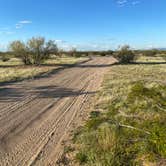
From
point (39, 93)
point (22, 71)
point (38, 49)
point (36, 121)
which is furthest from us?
point (38, 49)

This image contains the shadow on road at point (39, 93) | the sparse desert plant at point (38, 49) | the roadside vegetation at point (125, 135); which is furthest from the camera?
the sparse desert plant at point (38, 49)

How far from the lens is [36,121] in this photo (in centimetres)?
824

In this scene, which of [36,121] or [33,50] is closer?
[36,121]

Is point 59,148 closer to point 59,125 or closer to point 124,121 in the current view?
point 59,125

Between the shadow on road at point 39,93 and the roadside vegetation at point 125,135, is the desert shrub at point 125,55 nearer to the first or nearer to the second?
the shadow on road at point 39,93

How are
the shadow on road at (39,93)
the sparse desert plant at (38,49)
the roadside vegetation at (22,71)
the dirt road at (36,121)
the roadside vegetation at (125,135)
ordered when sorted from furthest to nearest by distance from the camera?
the sparse desert plant at (38,49) → the roadside vegetation at (22,71) → the shadow on road at (39,93) → the dirt road at (36,121) → the roadside vegetation at (125,135)

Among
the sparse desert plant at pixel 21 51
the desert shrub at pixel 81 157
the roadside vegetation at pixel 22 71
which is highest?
the sparse desert plant at pixel 21 51

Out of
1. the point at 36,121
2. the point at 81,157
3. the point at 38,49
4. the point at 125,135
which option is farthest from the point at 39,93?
Answer: the point at 38,49

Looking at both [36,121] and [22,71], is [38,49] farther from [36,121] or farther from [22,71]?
[36,121]

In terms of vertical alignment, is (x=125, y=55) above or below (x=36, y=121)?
above

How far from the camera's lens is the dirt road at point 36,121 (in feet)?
18.7

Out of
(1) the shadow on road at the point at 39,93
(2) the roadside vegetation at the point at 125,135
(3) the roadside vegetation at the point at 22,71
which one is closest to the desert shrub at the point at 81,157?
(2) the roadside vegetation at the point at 125,135

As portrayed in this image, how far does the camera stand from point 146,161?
528cm

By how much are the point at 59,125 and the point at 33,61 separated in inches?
1219
